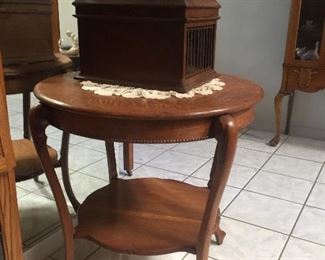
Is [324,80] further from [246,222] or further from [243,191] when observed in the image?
[246,222]

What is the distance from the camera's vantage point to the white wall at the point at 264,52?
251cm

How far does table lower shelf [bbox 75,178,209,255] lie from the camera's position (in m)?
1.03

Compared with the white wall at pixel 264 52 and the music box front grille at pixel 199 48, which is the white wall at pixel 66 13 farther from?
the white wall at pixel 264 52

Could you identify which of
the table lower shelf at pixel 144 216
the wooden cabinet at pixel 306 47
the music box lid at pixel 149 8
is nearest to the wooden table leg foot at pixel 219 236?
the table lower shelf at pixel 144 216

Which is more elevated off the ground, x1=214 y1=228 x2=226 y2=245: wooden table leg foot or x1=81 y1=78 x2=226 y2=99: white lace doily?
x1=81 y1=78 x2=226 y2=99: white lace doily

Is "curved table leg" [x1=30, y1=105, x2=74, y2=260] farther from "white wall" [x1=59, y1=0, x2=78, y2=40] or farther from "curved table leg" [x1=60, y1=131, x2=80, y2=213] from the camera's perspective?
"white wall" [x1=59, y1=0, x2=78, y2=40]


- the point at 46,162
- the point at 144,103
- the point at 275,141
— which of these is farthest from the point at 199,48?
the point at 275,141

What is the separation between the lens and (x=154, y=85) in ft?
3.20

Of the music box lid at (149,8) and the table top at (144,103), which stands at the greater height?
the music box lid at (149,8)

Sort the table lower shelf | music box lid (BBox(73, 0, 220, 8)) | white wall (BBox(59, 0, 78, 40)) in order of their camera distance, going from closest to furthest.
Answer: music box lid (BBox(73, 0, 220, 8)) < the table lower shelf < white wall (BBox(59, 0, 78, 40))

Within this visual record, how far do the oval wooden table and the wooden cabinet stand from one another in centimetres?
124

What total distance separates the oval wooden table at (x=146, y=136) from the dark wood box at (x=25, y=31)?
16cm

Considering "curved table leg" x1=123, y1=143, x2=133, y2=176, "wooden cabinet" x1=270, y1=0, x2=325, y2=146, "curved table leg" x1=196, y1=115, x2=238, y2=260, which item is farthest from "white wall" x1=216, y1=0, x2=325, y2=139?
"curved table leg" x1=196, y1=115, x2=238, y2=260

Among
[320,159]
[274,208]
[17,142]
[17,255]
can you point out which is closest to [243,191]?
[274,208]
